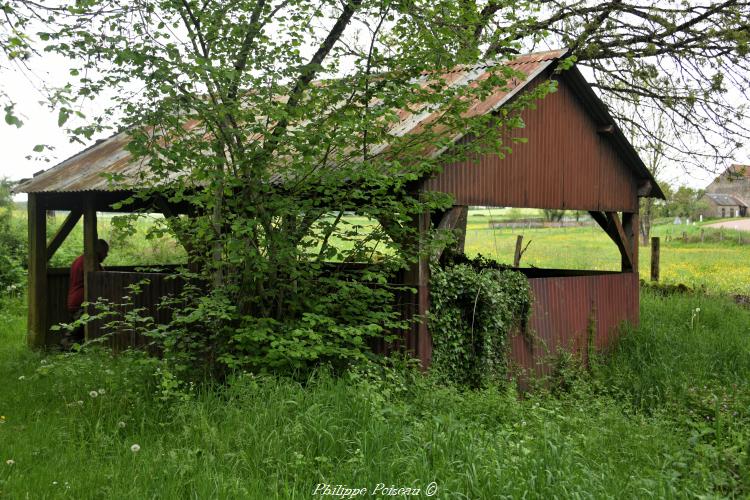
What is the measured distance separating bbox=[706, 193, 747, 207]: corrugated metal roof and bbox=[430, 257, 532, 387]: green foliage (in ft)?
306

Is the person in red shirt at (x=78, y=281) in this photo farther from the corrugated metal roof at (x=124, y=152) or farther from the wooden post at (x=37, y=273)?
the corrugated metal roof at (x=124, y=152)

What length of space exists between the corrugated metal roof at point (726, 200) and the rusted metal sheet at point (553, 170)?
89.3 m

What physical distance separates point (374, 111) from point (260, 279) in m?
2.05

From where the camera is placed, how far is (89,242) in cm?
1090

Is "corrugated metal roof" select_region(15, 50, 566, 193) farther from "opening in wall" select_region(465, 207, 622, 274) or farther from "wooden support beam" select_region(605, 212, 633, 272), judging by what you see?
"opening in wall" select_region(465, 207, 622, 274)

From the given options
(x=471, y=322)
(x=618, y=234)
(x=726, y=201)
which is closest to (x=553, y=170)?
(x=618, y=234)

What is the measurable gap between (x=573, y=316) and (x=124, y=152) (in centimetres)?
785

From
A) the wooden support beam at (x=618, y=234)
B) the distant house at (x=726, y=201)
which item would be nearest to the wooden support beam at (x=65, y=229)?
the wooden support beam at (x=618, y=234)

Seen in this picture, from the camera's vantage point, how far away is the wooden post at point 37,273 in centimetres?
1186

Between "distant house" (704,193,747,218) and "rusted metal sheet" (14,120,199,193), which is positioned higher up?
"distant house" (704,193,747,218)

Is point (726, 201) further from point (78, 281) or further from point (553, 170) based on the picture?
point (78, 281)

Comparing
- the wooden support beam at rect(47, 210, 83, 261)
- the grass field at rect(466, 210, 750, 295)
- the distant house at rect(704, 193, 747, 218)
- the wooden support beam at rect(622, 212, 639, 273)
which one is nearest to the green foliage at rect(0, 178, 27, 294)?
the wooden support beam at rect(47, 210, 83, 261)

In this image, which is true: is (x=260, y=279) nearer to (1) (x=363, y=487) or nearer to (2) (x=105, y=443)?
(2) (x=105, y=443)

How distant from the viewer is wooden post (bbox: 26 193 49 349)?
11859mm
